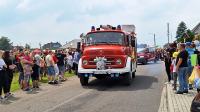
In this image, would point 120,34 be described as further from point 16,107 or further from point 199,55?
point 16,107

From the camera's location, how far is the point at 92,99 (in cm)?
1492

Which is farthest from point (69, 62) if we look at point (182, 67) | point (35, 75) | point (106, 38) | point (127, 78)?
point (182, 67)

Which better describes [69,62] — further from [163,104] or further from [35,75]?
[163,104]

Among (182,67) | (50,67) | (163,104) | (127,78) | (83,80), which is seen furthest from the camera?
(50,67)

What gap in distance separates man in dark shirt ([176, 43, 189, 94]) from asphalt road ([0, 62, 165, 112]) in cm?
93

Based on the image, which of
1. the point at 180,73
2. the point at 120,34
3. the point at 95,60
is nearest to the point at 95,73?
the point at 95,60

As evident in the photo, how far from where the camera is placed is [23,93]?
57.1ft

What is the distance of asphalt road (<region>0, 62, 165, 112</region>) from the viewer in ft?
41.8

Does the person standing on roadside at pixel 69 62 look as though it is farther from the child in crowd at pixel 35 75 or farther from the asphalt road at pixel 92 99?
the child in crowd at pixel 35 75

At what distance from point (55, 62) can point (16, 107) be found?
28.6ft

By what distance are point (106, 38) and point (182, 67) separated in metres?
6.05

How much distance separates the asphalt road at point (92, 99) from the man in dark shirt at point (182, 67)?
930mm

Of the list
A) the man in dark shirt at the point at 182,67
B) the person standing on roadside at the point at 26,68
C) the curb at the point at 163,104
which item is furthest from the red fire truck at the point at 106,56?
the man in dark shirt at the point at 182,67

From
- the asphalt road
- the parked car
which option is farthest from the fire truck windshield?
the parked car
